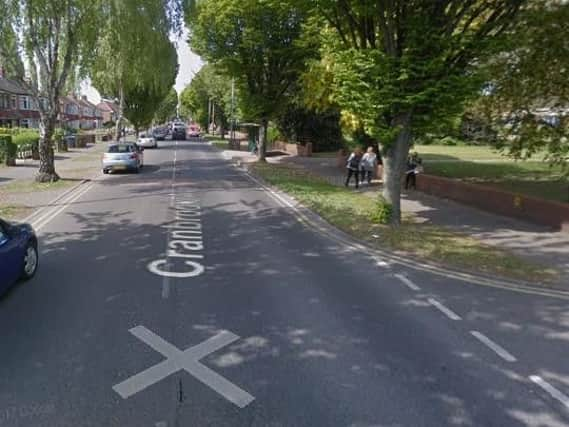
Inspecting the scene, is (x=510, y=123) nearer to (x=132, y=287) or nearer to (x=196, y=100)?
(x=132, y=287)

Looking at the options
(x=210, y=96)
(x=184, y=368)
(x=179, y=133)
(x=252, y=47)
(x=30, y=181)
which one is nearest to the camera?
(x=184, y=368)

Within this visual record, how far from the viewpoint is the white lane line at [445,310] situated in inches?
216

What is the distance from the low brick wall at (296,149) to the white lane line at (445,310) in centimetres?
2633

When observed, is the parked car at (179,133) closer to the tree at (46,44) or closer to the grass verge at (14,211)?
the tree at (46,44)

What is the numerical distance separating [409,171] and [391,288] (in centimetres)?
1068

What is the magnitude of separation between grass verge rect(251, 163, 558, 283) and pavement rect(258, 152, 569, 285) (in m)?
0.40

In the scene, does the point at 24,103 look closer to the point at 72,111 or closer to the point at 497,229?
the point at 72,111

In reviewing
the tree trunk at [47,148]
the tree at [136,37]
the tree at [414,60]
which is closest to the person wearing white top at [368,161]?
the tree at [414,60]

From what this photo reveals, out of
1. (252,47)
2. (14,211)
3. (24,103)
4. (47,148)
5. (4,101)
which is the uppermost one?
(252,47)

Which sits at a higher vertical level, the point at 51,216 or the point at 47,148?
the point at 47,148

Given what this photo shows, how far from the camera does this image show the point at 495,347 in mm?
4727

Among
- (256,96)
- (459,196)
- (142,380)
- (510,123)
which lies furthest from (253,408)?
(256,96)

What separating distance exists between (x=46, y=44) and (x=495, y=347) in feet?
53.9

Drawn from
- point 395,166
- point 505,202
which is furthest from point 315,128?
point 395,166
